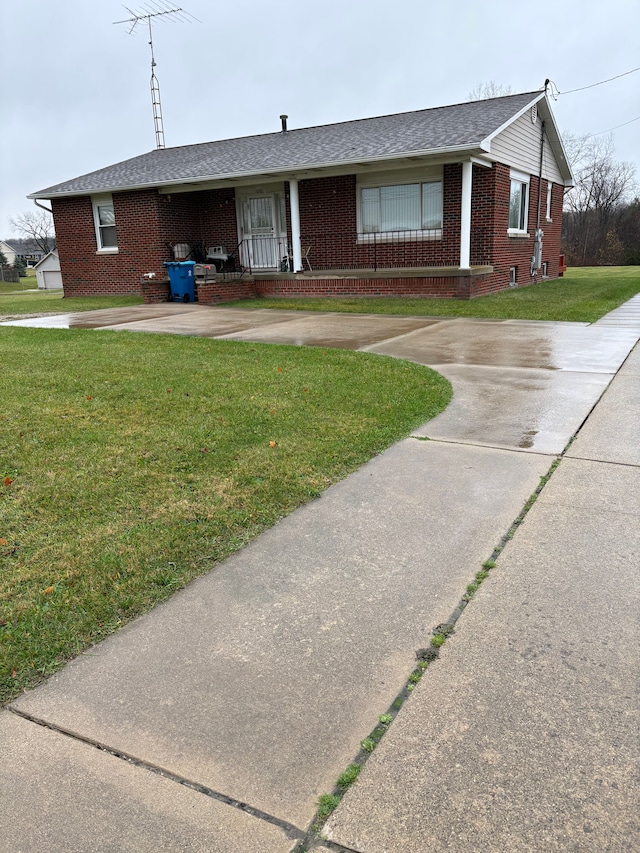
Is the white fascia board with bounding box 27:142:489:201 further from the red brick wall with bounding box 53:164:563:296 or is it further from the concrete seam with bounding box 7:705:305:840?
the concrete seam with bounding box 7:705:305:840

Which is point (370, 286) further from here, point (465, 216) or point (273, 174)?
point (273, 174)

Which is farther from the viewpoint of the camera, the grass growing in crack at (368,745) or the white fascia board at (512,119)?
the white fascia board at (512,119)

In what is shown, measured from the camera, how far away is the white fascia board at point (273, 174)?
44.6 feet

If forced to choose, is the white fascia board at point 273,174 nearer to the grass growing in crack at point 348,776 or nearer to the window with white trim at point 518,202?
the window with white trim at point 518,202

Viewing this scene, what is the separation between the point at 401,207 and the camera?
53.2ft

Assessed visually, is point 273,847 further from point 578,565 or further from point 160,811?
point 578,565

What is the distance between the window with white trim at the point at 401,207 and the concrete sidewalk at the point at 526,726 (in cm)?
1400

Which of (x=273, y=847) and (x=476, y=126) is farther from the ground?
(x=476, y=126)

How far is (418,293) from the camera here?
14.8 meters

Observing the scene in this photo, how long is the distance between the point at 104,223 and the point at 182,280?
5.36m

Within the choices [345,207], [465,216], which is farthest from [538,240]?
[345,207]

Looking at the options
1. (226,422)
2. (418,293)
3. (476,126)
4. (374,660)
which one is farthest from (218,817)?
(476,126)

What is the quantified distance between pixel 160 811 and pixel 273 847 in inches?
13.0

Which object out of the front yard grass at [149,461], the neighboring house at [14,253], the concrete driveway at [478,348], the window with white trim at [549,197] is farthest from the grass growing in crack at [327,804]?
the neighboring house at [14,253]
